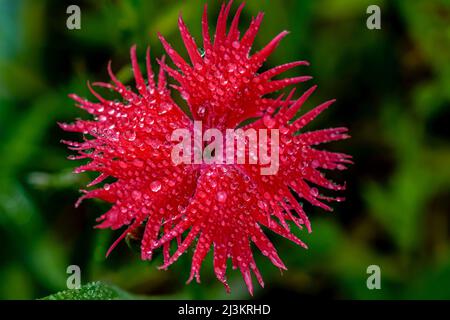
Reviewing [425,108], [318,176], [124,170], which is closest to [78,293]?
[124,170]

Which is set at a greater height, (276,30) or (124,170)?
(276,30)

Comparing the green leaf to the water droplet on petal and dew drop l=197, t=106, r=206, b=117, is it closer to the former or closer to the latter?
the water droplet on petal

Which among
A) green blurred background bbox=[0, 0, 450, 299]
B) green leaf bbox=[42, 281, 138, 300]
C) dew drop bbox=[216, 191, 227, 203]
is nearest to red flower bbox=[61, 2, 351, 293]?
dew drop bbox=[216, 191, 227, 203]

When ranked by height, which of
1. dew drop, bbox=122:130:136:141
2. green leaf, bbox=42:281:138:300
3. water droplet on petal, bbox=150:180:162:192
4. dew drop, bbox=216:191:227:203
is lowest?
green leaf, bbox=42:281:138:300

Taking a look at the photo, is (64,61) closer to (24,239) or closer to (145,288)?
(24,239)

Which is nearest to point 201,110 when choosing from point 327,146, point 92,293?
point 92,293

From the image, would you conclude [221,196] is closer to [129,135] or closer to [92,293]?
[129,135]
